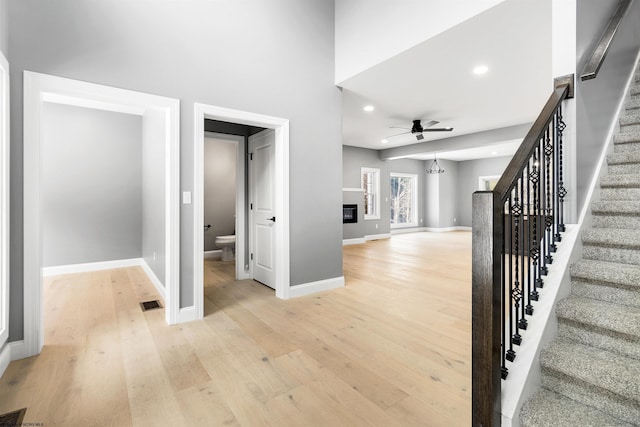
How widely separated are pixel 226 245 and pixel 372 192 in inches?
202

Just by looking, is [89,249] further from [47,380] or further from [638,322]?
[638,322]

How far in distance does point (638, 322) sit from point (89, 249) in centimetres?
630

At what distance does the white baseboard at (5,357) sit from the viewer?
2034mm

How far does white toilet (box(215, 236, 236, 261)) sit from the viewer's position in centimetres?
582

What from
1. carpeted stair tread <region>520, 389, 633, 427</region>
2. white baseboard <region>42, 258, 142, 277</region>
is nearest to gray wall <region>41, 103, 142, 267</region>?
A: white baseboard <region>42, 258, 142, 277</region>

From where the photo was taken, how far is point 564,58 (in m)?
2.07

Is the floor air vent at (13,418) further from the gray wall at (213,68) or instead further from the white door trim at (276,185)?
the white door trim at (276,185)

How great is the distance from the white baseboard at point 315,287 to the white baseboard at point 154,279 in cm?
137

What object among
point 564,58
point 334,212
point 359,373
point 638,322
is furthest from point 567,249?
point 334,212

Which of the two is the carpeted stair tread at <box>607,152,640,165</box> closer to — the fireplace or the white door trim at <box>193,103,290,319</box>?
the white door trim at <box>193,103,290,319</box>

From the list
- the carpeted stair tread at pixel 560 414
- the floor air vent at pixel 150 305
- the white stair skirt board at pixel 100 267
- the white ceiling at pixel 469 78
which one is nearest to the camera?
the carpeted stair tread at pixel 560 414

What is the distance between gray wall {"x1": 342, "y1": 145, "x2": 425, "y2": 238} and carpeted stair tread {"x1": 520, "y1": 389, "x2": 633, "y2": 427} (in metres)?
7.17

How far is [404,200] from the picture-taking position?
37.1 feet

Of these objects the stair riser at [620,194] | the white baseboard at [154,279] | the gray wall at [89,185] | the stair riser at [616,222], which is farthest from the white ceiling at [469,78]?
the gray wall at [89,185]
